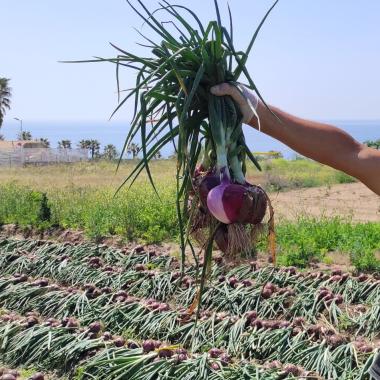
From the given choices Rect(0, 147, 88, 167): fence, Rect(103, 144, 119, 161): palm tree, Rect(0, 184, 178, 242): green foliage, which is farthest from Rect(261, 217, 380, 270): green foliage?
Rect(0, 147, 88, 167): fence

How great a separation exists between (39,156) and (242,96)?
1310 inches

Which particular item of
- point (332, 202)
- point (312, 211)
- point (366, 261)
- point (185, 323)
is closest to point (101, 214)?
point (366, 261)

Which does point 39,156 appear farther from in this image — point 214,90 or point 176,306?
point 214,90

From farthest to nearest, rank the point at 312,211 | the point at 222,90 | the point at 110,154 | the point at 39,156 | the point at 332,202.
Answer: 1. the point at 110,154
2. the point at 39,156
3. the point at 332,202
4. the point at 312,211
5. the point at 222,90

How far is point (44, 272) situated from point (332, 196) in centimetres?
909

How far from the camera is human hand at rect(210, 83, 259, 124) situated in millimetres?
1806

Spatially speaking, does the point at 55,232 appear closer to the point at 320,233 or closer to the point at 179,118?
the point at 320,233

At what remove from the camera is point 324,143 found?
1.86m

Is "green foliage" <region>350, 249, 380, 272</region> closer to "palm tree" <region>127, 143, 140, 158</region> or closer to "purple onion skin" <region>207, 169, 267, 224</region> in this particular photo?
"palm tree" <region>127, 143, 140, 158</region>

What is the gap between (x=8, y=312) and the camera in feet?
16.6

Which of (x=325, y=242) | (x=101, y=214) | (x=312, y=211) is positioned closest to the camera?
(x=325, y=242)

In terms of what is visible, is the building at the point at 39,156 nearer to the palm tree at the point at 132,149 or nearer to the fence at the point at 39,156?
the fence at the point at 39,156

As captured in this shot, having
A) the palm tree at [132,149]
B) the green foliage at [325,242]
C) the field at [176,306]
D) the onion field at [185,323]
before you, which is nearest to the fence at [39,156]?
the field at [176,306]

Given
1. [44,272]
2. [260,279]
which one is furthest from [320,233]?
[44,272]
